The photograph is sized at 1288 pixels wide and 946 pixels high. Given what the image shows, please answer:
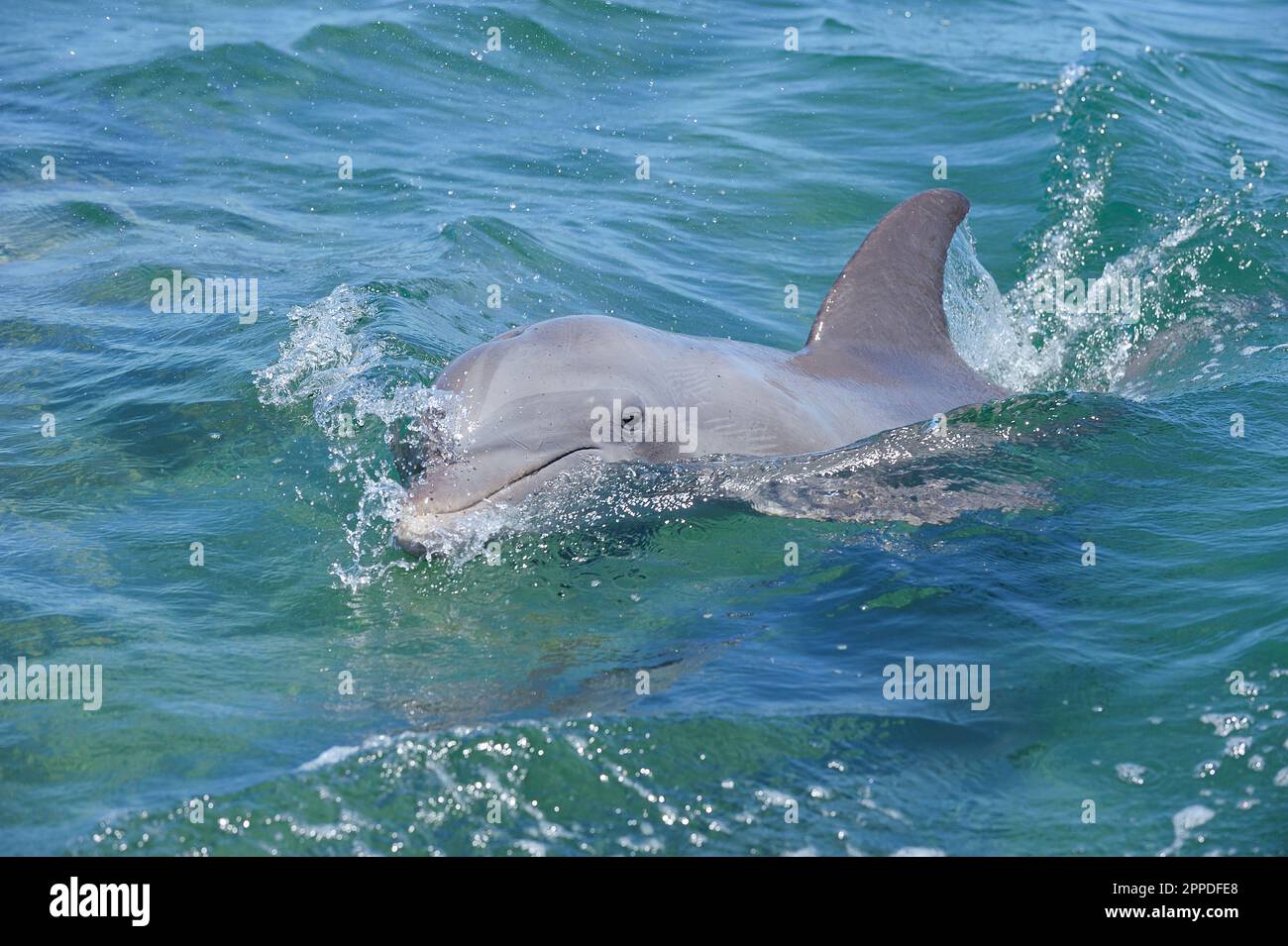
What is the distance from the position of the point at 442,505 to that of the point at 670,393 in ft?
4.93

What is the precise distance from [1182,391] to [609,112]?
9.49 m

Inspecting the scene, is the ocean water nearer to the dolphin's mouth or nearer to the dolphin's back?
the dolphin's mouth

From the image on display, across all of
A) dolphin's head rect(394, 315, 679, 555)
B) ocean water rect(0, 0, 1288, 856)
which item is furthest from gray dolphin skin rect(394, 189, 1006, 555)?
ocean water rect(0, 0, 1288, 856)

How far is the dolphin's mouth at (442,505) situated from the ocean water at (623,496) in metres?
0.19

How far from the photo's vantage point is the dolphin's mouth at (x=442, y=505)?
709 cm

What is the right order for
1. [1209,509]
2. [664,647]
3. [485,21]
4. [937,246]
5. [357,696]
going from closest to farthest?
[357,696] → [664,647] → [1209,509] → [937,246] → [485,21]

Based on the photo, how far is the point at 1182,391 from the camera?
35.4 feet

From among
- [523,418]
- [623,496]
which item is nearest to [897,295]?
[623,496]

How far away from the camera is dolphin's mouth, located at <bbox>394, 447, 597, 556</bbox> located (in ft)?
23.2

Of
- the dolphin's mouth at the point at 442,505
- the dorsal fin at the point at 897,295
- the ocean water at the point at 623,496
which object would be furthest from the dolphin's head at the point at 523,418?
the dorsal fin at the point at 897,295

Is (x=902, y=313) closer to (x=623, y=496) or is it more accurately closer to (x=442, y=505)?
(x=623, y=496)

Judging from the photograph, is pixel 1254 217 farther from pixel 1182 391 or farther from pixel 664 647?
pixel 664 647

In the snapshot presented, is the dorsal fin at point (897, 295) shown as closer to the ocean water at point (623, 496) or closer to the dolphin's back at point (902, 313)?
the dolphin's back at point (902, 313)
